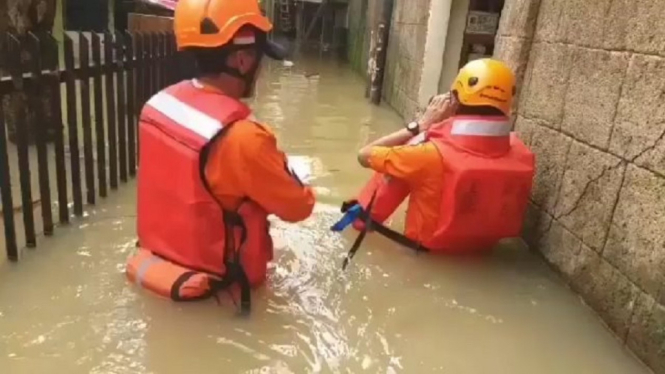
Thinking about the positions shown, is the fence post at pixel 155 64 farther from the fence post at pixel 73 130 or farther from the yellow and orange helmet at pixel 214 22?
the yellow and orange helmet at pixel 214 22

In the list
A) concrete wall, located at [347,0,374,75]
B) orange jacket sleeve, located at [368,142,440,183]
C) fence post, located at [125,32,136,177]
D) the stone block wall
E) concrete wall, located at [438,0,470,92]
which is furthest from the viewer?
concrete wall, located at [347,0,374,75]

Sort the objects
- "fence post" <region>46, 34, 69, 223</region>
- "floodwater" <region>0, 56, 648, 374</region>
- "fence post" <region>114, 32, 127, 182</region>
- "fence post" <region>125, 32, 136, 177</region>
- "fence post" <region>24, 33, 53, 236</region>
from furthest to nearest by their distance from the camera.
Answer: "fence post" <region>125, 32, 136, 177</region>
"fence post" <region>114, 32, 127, 182</region>
"fence post" <region>46, 34, 69, 223</region>
"fence post" <region>24, 33, 53, 236</region>
"floodwater" <region>0, 56, 648, 374</region>

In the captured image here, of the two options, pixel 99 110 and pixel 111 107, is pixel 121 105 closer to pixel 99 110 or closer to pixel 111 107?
pixel 111 107

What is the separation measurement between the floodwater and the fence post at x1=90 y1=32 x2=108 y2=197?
0.23m

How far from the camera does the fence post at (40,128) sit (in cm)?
329

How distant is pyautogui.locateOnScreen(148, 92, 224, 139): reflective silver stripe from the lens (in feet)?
8.55

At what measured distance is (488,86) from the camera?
3383 millimetres

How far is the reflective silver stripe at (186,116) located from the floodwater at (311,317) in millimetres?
853

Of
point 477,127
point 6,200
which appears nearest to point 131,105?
point 6,200

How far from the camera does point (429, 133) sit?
3.57m

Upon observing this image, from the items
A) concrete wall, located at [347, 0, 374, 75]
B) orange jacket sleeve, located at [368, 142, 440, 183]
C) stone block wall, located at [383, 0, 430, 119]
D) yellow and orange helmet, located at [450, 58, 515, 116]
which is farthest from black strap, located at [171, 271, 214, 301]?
concrete wall, located at [347, 0, 374, 75]

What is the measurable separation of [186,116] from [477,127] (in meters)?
1.61

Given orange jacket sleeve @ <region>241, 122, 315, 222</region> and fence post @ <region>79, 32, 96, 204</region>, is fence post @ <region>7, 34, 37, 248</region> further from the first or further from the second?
orange jacket sleeve @ <region>241, 122, 315, 222</region>

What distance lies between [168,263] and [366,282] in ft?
3.48
